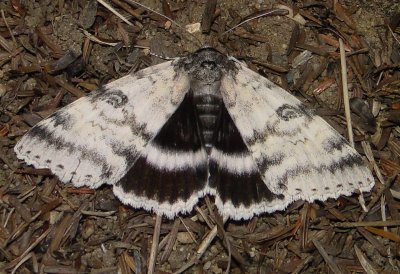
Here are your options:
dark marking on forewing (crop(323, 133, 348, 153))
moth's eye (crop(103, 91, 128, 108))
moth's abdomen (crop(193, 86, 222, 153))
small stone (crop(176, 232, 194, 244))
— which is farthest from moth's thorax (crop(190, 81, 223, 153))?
dark marking on forewing (crop(323, 133, 348, 153))

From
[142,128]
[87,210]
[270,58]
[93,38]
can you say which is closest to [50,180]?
[87,210]

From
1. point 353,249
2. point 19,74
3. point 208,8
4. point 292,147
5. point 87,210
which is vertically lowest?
point 353,249

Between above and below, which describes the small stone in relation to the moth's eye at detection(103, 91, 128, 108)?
below

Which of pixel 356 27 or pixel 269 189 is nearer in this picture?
pixel 269 189

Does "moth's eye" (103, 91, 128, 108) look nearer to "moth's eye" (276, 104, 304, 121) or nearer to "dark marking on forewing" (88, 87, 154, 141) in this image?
"dark marking on forewing" (88, 87, 154, 141)

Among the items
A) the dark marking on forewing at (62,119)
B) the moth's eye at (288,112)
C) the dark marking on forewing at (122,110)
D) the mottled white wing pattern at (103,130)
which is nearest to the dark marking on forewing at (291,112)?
the moth's eye at (288,112)

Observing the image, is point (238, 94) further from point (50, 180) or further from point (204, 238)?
point (50, 180)

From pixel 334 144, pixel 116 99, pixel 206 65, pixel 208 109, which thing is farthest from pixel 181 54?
pixel 334 144
